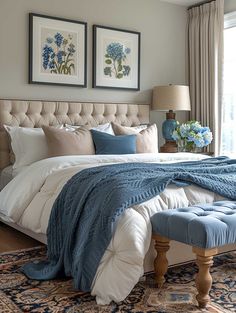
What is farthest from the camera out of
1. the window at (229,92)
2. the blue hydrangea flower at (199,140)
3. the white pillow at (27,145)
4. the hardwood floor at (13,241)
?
the window at (229,92)

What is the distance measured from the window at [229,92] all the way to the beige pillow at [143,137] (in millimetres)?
1171

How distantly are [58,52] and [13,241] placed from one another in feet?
7.16

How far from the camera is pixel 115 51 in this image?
541 cm

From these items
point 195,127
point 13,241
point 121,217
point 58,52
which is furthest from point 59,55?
point 121,217

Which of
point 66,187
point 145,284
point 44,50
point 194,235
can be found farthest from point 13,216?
point 44,50

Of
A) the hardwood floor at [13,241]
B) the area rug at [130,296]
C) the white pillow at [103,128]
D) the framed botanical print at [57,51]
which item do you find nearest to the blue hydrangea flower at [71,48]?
the framed botanical print at [57,51]

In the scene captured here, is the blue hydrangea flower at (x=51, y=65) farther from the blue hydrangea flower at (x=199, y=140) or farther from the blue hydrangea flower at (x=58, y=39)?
the blue hydrangea flower at (x=199, y=140)

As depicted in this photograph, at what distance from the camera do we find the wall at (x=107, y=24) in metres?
4.73

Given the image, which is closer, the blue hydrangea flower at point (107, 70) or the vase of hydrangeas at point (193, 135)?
the vase of hydrangeas at point (193, 135)

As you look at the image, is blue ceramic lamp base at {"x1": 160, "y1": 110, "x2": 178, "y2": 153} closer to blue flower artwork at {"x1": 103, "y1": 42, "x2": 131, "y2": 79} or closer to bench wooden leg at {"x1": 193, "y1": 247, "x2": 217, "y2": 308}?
blue flower artwork at {"x1": 103, "y1": 42, "x2": 131, "y2": 79}

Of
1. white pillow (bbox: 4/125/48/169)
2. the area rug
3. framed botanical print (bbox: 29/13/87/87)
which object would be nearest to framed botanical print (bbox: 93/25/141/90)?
framed botanical print (bbox: 29/13/87/87)

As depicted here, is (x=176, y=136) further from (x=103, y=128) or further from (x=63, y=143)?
(x=63, y=143)

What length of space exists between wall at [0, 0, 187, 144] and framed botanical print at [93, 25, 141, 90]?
81mm

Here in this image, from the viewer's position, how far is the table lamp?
5457mm
